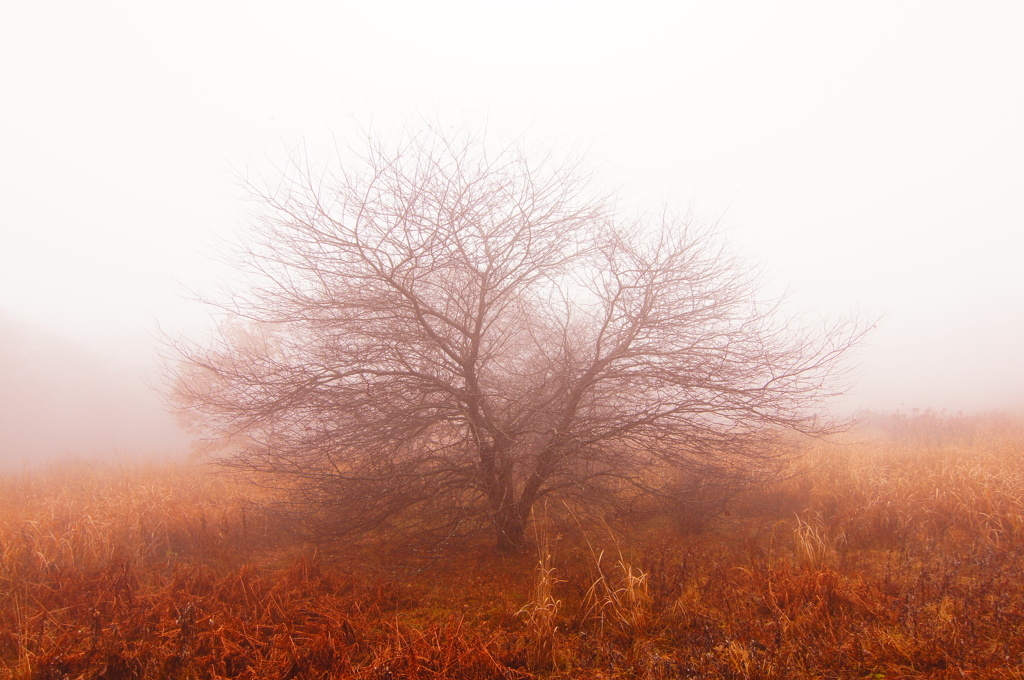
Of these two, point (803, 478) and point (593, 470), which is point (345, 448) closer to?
point (593, 470)

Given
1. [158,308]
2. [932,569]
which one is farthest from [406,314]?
[158,308]

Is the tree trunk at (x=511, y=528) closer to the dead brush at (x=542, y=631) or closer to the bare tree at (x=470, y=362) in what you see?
the bare tree at (x=470, y=362)

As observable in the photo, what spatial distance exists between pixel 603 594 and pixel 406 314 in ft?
11.4

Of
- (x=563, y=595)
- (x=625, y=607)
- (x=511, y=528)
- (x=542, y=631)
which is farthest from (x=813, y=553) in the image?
(x=511, y=528)

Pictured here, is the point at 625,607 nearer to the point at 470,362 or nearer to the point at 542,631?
the point at 542,631

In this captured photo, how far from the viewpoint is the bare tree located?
15.5 ft

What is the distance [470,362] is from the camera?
5020 millimetres

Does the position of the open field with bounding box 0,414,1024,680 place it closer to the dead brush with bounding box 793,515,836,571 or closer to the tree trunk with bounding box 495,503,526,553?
the dead brush with bounding box 793,515,836,571

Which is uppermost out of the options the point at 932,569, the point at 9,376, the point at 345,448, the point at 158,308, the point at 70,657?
the point at 158,308

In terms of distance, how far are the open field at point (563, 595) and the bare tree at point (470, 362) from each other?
910mm

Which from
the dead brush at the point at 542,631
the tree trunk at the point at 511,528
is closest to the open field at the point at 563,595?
the dead brush at the point at 542,631

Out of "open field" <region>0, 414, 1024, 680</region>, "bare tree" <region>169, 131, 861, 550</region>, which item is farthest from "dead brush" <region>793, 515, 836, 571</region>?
"bare tree" <region>169, 131, 861, 550</region>

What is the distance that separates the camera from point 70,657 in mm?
3107

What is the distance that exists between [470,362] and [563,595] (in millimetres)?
2535
